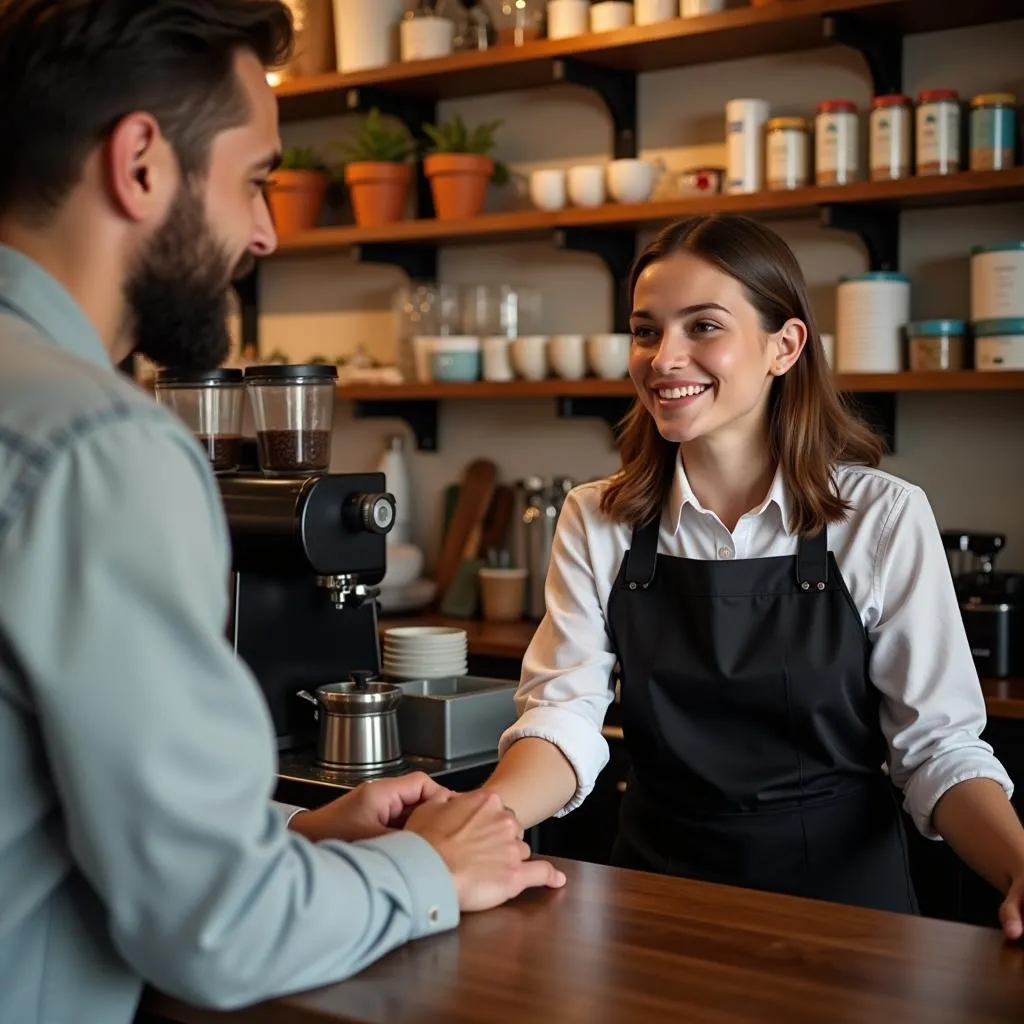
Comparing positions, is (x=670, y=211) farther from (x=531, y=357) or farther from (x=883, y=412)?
(x=883, y=412)

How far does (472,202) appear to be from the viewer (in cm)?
396

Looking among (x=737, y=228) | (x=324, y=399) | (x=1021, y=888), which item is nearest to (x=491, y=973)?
(x=1021, y=888)

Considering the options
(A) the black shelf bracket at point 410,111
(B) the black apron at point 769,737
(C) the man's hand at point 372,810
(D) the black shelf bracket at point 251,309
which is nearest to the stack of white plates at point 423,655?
(B) the black apron at point 769,737

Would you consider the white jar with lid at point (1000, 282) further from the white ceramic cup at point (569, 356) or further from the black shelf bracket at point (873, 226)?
the white ceramic cup at point (569, 356)

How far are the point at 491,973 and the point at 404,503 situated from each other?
10.2ft

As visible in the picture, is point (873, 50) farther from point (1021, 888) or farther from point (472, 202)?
point (1021, 888)

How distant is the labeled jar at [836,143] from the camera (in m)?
3.40

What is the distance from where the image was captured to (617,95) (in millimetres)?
3863

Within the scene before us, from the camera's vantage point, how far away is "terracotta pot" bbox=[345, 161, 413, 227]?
4066mm

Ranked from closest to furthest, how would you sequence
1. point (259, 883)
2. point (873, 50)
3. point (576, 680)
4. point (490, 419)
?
point (259, 883), point (576, 680), point (873, 50), point (490, 419)

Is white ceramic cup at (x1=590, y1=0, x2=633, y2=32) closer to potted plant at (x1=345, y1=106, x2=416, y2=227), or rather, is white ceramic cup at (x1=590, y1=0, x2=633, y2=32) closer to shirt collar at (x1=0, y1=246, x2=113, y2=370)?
potted plant at (x1=345, y1=106, x2=416, y2=227)

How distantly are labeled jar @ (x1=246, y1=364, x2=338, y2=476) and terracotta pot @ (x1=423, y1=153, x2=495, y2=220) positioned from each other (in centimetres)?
155

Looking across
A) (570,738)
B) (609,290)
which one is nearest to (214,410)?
(570,738)

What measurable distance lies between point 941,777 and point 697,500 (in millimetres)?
536
